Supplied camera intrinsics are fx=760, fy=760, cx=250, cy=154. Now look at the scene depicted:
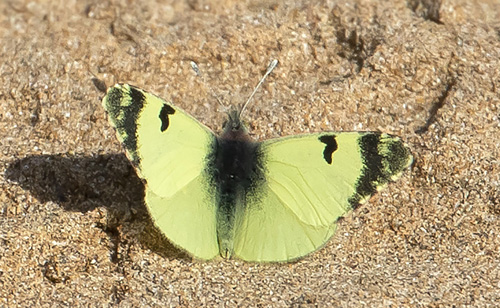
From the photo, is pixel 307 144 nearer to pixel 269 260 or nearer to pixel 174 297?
pixel 269 260

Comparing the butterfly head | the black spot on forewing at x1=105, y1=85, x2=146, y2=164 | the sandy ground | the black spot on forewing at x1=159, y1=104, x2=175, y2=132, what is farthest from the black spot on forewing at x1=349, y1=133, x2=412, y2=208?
the black spot on forewing at x1=105, y1=85, x2=146, y2=164

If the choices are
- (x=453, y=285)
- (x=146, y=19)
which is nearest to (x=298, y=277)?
(x=453, y=285)

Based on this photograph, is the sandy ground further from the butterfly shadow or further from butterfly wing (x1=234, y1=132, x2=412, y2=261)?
butterfly wing (x1=234, y1=132, x2=412, y2=261)

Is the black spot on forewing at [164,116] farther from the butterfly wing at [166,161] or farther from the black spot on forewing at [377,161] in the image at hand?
the black spot on forewing at [377,161]

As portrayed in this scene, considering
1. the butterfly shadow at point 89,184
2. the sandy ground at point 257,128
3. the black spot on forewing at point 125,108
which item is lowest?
the butterfly shadow at point 89,184

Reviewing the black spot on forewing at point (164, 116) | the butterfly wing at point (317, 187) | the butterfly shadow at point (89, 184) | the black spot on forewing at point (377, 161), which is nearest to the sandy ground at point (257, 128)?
the butterfly shadow at point (89, 184)

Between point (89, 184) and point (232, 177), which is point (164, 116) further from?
point (89, 184)

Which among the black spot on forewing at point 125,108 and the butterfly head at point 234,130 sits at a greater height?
the black spot on forewing at point 125,108

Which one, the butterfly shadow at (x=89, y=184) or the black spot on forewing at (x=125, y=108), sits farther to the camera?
the butterfly shadow at (x=89, y=184)
